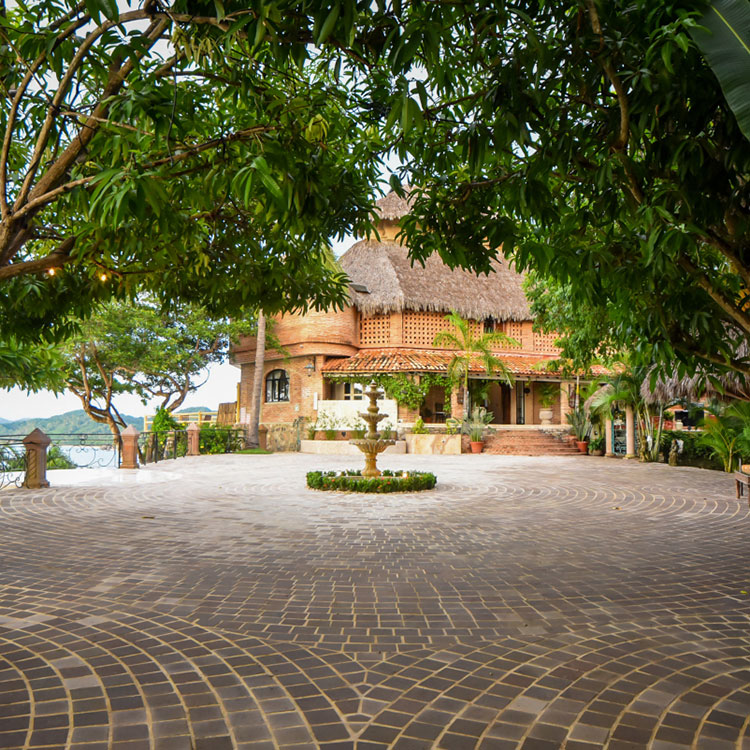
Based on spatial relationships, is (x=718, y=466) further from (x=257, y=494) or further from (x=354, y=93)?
(x=354, y=93)

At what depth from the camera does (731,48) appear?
94.3 inches

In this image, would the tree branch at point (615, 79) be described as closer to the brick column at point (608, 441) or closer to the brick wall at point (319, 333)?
the brick column at point (608, 441)

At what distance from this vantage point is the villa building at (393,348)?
26.4m

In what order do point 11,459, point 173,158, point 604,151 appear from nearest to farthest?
point 173,158 → point 604,151 → point 11,459

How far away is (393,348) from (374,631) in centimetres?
2392

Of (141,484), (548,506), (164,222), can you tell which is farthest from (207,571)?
(141,484)

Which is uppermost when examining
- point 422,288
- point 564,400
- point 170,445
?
point 422,288

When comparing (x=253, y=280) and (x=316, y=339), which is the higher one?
(x=316, y=339)

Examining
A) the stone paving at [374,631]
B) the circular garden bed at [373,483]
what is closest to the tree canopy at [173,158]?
the stone paving at [374,631]

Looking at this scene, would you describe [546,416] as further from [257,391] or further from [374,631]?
[374,631]

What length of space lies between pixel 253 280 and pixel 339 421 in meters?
19.8

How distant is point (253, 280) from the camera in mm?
5684

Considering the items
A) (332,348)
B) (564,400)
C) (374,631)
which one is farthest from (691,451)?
(374,631)

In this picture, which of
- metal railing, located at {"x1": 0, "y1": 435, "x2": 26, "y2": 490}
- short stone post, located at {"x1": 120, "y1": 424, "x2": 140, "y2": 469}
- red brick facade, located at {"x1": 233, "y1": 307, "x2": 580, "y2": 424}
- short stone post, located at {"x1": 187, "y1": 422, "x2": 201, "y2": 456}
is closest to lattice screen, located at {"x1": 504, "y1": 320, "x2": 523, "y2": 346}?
red brick facade, located at {"x1": 233, "y1": 307, "x2": 580, "y2": 424}
